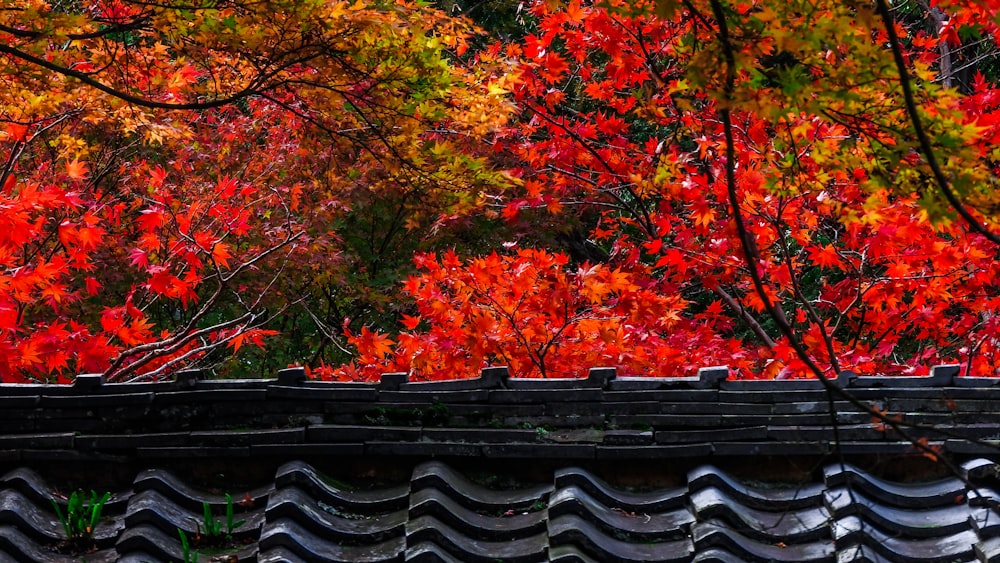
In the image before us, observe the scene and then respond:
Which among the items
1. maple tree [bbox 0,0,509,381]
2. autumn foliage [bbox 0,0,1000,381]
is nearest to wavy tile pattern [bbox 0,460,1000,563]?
autumn foliage [bbox 0,0,1000,381]

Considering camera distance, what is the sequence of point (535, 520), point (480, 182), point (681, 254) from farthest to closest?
1. point (681, 254)
2. point (480, 182)
3. point (535, 520)

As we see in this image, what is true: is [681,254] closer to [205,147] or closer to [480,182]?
[480,182]

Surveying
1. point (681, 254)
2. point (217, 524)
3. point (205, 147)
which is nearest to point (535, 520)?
point (217, 524)

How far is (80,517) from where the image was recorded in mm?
3307

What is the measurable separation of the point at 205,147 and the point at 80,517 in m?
7.75

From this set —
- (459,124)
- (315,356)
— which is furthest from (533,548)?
(315,356)

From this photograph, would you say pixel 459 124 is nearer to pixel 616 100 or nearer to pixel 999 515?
pixel 616 100

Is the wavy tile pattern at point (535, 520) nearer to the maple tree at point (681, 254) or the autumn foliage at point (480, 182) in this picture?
the autumn foliage at point (480, 182)

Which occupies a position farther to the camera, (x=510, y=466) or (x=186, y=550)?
(x=510, y=466)

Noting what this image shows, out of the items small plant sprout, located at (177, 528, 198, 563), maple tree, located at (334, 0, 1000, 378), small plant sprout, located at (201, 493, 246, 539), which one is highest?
maple tree, located at (334, 0, 1000, 378)

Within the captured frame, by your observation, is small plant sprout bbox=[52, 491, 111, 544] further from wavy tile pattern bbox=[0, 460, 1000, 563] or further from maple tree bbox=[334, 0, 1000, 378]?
maple tree bbox=[334, 0, 1000, 378]

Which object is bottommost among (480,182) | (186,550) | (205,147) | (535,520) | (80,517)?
(186,550)

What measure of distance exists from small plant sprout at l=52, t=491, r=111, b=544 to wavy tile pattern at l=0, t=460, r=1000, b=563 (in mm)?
46

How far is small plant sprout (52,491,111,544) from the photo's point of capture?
3.27m
